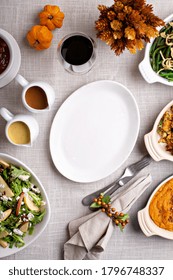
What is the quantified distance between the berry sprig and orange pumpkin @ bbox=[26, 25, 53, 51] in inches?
23.9

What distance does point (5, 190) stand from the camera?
1.51 m

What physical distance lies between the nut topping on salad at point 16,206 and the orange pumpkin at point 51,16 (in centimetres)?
53

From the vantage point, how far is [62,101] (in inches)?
62.1

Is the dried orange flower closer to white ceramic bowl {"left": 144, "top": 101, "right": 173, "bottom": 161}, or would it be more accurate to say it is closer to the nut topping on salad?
white ceramic bowl {"left": 144, "top": 101, "right": 173, "bottom": 161}

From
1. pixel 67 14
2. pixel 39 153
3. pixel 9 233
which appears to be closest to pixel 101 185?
pixel 39 153

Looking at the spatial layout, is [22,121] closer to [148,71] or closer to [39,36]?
[39,36]

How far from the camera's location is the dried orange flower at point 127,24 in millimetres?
1383

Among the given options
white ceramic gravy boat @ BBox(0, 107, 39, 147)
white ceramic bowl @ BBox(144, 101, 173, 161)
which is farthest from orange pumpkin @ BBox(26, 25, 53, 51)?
white ceramic bowl @ BBox(144, 101, 173, 161)

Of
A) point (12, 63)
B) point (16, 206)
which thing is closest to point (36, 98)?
point (12, 63)

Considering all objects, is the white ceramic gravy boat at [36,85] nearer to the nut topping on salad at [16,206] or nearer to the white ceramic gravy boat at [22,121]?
the white ceramic gravy boat at [22,121]

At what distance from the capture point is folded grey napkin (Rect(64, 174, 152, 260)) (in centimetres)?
158

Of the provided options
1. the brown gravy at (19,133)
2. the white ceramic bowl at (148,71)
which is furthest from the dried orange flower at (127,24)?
the brown gravy at (19,133)

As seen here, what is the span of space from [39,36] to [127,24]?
0.31m
